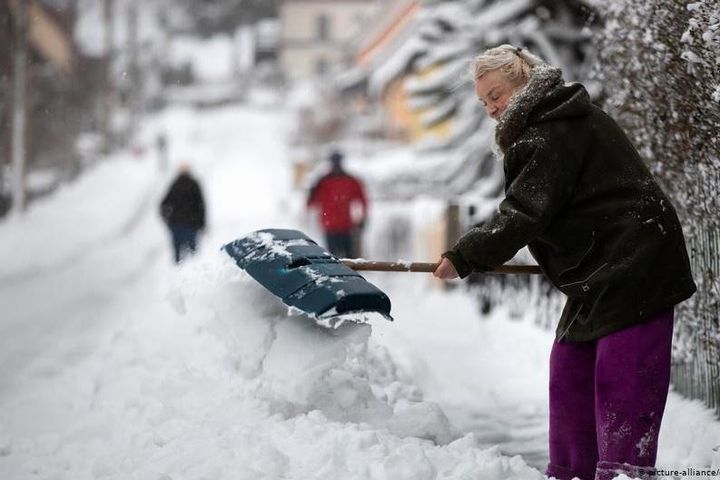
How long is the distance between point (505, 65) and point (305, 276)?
4.13 ft

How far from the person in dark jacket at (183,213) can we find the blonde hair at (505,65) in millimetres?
8662

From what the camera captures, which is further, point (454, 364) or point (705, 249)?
point (454, 364)

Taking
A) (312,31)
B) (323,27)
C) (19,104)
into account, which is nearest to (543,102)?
(19,104)

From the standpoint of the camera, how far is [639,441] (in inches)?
128

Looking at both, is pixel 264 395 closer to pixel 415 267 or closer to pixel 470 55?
pixel 415 267

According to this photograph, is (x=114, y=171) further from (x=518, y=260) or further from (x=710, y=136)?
(x=710, y=136)

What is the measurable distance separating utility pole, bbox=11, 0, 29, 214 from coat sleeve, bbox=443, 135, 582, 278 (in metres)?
20.6

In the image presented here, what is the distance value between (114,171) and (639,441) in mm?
37325

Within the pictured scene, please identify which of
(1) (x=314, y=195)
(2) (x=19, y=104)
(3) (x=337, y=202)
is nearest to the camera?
(3) (x=337, y=202)

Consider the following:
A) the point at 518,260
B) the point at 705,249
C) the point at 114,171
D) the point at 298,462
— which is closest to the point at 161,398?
the point at 298,462

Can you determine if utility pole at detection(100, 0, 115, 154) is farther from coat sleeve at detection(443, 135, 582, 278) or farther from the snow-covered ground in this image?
coat sleeve at detection(443, 135, 582, 278)

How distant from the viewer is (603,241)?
3281 mm

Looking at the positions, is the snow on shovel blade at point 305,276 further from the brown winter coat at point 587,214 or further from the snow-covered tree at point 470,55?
the snow-covered tree at point 470,55

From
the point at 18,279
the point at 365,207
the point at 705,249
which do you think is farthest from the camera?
the point at 18,279
